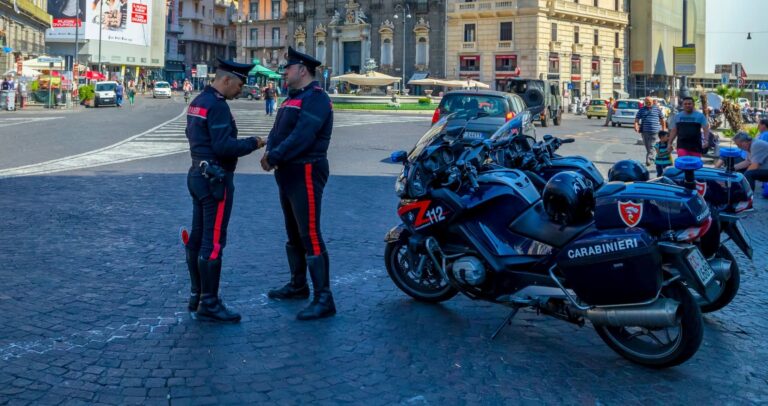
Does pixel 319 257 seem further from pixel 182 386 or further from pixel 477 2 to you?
pixel 477 2

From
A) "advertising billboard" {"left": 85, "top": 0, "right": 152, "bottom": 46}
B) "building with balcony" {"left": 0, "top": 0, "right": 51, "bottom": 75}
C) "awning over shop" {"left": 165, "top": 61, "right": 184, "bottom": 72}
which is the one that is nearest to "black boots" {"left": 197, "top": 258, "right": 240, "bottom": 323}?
"building with balcony" {"left": 0, "top": 0, "right": 51, "bottom": 75}

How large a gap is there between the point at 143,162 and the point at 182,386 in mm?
12630

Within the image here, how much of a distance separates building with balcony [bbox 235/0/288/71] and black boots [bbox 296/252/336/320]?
86.0m

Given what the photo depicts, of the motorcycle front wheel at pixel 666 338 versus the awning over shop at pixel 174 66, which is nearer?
the motorcycle front wheel at pixel 666 338

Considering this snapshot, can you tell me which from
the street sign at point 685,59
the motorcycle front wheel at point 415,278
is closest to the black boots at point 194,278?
the motorcycle front wheel at point 415,278

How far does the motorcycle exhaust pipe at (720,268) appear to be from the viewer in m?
5.65

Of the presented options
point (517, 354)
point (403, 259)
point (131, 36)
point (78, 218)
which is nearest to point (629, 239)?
point (517, 354)

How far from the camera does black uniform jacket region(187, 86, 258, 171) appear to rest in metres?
5.49

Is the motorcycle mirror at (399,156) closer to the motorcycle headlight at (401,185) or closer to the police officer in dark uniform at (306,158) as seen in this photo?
the motorcycle headlight at (401,185)

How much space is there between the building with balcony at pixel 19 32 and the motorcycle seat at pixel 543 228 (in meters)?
46.6

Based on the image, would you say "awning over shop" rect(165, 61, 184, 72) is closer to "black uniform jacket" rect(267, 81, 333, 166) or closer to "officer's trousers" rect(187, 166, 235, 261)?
"black uniform jacket" rect(267, 81, 333, 166)

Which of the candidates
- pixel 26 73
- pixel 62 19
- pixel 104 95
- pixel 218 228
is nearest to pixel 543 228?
pixel 218 228

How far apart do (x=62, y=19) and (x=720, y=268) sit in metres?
81.0

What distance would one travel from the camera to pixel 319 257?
5855 millimetres
